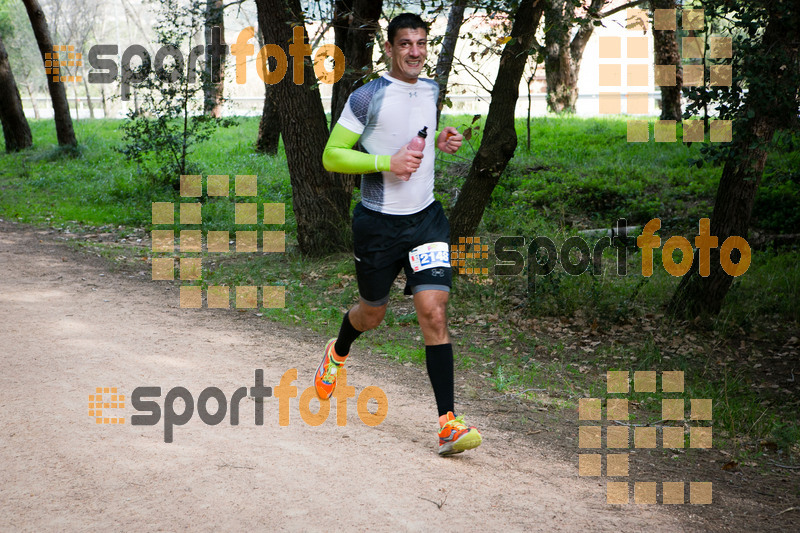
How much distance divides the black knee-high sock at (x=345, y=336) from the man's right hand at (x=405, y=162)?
122 cm

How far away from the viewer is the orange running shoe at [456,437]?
4.25 m

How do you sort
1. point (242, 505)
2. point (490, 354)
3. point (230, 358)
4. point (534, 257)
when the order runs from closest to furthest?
point (242, 505) → point (230, 358) → point (490, 354) → point (534, 257)

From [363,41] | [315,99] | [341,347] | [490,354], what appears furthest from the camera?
[363,41]

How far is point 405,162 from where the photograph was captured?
403 centimetres

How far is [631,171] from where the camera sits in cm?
1330

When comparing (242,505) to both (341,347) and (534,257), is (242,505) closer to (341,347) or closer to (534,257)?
(341,347)

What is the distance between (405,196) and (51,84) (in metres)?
16.6

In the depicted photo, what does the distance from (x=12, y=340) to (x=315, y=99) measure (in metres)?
5.12

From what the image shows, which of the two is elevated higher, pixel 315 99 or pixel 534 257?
pixel 315 99

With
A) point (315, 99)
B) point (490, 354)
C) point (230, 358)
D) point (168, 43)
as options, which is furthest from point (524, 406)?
point (168, 43)

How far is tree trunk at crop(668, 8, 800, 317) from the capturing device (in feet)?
21.2

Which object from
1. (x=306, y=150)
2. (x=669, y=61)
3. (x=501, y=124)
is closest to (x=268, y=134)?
(x=306, y=150)

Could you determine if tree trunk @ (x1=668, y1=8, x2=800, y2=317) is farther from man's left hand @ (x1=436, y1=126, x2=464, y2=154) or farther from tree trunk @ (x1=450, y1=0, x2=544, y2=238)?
man's left hand @ (x1=436, y1=126, x2=464, y2=154)

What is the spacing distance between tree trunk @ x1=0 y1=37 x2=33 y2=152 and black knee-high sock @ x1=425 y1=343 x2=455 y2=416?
19195 millimetres
